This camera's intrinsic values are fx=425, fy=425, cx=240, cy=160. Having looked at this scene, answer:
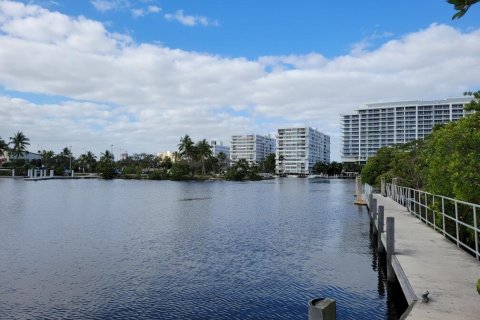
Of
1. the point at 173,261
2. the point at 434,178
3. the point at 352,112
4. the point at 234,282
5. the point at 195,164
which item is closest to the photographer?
the point at 234,282

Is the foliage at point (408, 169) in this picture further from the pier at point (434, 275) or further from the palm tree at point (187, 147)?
the palm tree at point (187, 147)

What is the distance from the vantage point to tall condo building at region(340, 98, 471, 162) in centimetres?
16862

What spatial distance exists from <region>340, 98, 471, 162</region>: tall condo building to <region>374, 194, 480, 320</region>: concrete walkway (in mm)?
158972

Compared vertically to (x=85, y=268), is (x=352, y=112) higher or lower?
higher

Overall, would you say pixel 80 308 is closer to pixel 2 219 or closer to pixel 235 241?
pixel 235 241

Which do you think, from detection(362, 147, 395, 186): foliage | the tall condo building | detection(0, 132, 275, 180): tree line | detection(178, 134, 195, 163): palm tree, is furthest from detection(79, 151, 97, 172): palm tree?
detection(362, 147, 395, 186): foliage

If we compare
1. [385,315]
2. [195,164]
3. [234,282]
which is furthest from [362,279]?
[195,164]

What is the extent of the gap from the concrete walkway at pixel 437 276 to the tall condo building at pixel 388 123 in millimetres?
158972

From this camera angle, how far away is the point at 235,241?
68.6 feet

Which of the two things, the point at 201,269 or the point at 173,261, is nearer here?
the point at 201,269

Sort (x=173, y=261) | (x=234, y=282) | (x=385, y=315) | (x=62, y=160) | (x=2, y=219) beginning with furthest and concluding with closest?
(x=62, y=160), (x=2, y=219), (x=173, y=261), (x=234, y=282), (x=385, y=315)

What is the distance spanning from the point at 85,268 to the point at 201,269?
418cm

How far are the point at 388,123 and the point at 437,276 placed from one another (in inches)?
7237

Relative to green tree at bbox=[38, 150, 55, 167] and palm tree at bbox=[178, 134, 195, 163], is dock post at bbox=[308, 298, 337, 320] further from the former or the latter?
green tree at bbox=[38, 150, 55, 167]
